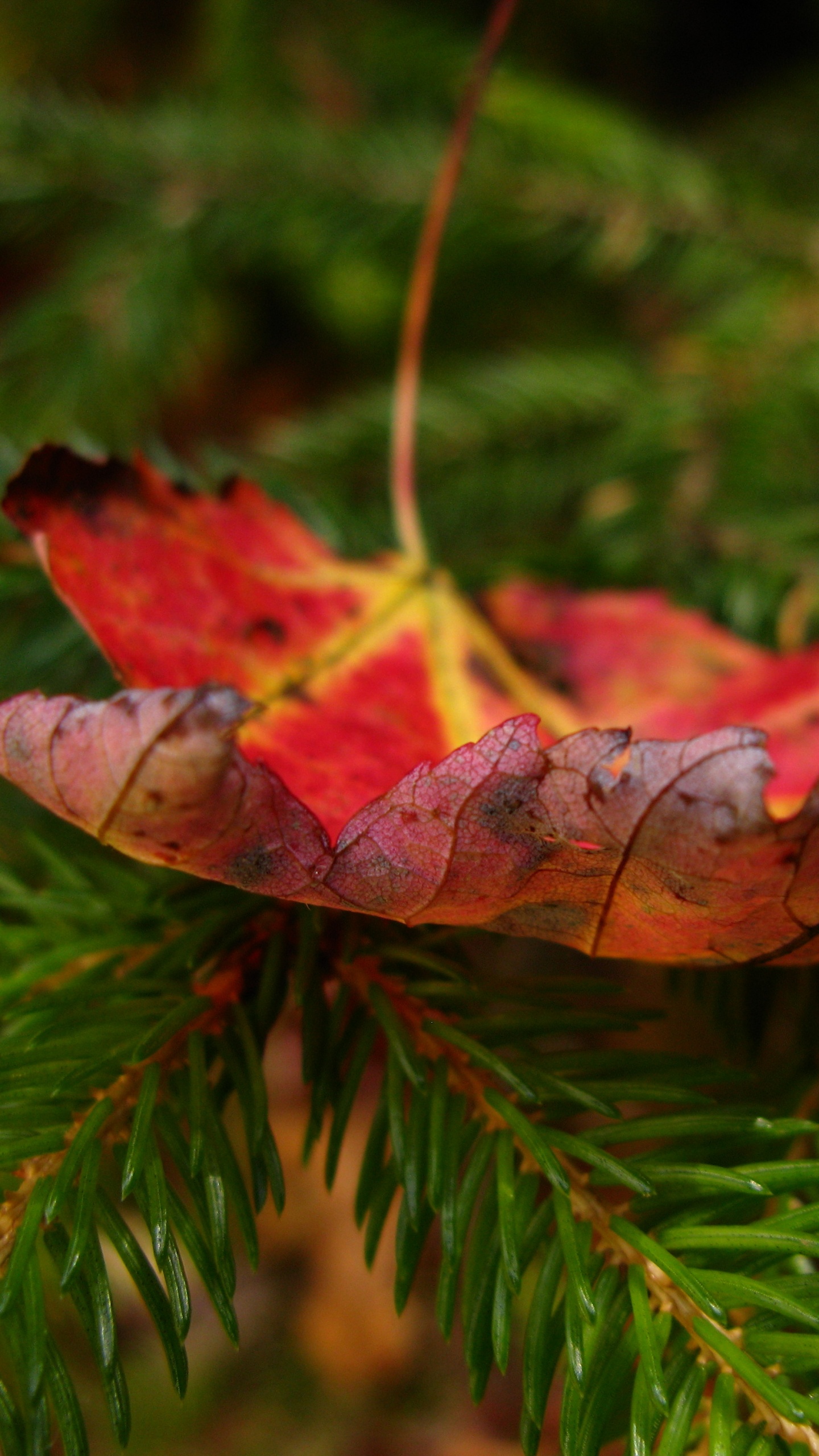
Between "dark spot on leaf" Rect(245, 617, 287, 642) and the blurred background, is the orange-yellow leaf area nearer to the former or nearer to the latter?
"dark spot on leaf" Rect(245, 617, 287, 642)

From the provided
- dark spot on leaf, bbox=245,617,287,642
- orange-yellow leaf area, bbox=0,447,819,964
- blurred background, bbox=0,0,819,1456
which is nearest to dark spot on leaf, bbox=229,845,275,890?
orange-yellow leaf area, bbox=0,447,819,964

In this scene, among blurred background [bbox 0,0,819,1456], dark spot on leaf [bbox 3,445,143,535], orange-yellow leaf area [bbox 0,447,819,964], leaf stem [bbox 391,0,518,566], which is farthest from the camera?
blurred background [bbox 0,0,819,1456]

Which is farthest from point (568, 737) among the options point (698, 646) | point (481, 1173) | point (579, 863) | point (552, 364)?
point (552, 364)

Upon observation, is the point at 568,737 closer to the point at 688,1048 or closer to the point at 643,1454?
the point at 643,1454

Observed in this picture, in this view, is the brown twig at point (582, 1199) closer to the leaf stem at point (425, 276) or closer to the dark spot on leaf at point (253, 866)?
the dark spot on leaf at point (253, 866)

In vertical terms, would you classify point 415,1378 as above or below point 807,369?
below

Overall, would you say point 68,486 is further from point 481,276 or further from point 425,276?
point 481,276

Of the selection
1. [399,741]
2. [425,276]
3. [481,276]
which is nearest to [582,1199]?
[399,741]

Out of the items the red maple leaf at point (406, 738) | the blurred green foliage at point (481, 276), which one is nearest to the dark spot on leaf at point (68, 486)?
the red maple leaf at point (406, 738)
